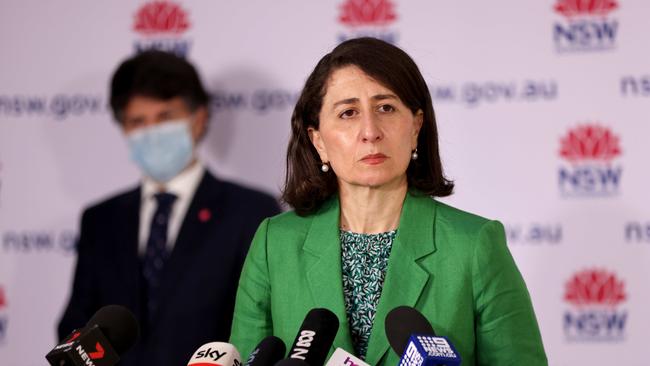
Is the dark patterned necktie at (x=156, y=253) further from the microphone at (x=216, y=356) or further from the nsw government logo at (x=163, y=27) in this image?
the microphone at (x=216, y=356)

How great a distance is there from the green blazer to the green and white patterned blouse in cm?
4

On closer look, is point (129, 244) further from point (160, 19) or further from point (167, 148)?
point (160, 19)

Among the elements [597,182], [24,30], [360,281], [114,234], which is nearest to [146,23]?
[24,30]

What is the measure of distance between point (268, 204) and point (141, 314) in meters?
0.66

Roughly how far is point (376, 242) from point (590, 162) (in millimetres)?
1669

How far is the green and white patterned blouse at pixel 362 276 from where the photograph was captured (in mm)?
2043

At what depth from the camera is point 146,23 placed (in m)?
3.96

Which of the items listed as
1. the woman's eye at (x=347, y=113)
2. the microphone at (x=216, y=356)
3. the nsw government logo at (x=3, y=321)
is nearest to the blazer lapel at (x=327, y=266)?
the woman's eye at (x=347, y=113)

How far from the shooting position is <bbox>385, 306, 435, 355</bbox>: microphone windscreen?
1.62 m

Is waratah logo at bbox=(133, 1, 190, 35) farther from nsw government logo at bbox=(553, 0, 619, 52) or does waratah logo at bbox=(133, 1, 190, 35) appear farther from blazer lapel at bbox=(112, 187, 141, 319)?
nsw government logo at bbox=(553, 0, 619, 52)

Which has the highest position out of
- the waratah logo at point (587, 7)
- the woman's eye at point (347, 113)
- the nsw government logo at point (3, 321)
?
the waratah logo at point (587, 7)

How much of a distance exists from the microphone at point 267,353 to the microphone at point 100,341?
0.26m

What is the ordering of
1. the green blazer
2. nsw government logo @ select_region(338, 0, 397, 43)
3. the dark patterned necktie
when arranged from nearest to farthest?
the green blazer → the dark patterned necktie → nsw government logo @ select_region(338, 0, 397, 43)

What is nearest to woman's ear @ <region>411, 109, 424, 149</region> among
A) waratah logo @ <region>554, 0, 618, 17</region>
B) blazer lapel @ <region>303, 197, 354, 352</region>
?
blazer lapel @ <region>303, 197, 354, 352</region>
